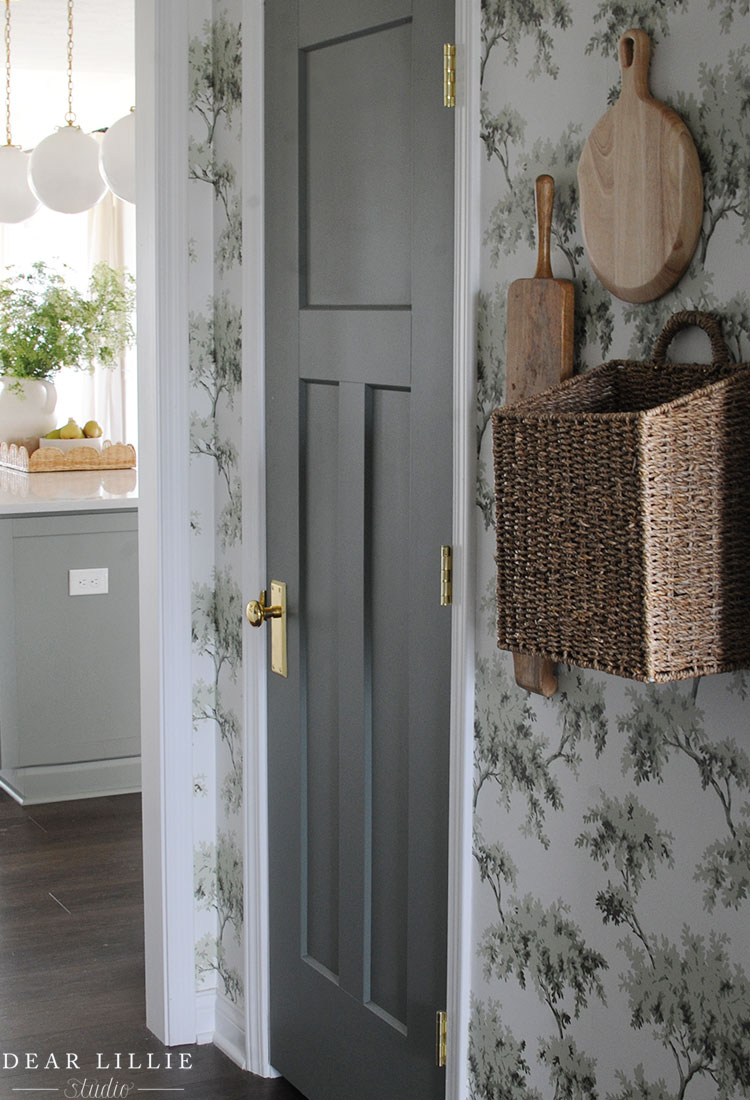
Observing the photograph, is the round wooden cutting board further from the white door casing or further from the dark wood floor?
the dark wood floor

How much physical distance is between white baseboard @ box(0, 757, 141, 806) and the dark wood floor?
0.05 meters

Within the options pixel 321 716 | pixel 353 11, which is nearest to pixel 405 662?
pixel 321 716

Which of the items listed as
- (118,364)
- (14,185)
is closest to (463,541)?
(14,185)

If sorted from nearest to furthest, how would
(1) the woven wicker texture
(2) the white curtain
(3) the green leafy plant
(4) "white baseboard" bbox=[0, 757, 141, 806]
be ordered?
(1) the woven wicker texture < (4) "white baseboard" bbox=[0, 757, 141, 806] < (3) the green leafy plant < (2) the white curtain

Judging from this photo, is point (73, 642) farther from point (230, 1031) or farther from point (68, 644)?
point (230, 1031)

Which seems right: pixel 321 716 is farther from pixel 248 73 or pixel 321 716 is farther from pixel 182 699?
pixel 248 73

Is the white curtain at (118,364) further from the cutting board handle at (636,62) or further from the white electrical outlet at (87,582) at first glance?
the cutting board handle at (636,62)

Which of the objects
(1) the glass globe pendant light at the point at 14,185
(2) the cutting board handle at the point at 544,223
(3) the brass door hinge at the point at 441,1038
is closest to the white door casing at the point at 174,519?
(3) the brass door hinge at the point at 441,1038

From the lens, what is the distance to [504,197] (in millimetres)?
1791

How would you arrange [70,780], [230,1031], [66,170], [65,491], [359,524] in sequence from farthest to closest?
1. [66,170]
2. [65,491]
3. [70,780]
4. [230,1031]
5. [359,524]

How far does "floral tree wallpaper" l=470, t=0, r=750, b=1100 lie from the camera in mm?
1451

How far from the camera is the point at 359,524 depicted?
2195 mm

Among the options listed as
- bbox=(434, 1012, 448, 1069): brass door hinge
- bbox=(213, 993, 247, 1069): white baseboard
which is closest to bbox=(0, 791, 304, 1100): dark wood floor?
bbox=(213, 993, 247, 1069): white baseboard

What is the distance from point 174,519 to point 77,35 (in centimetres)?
389
